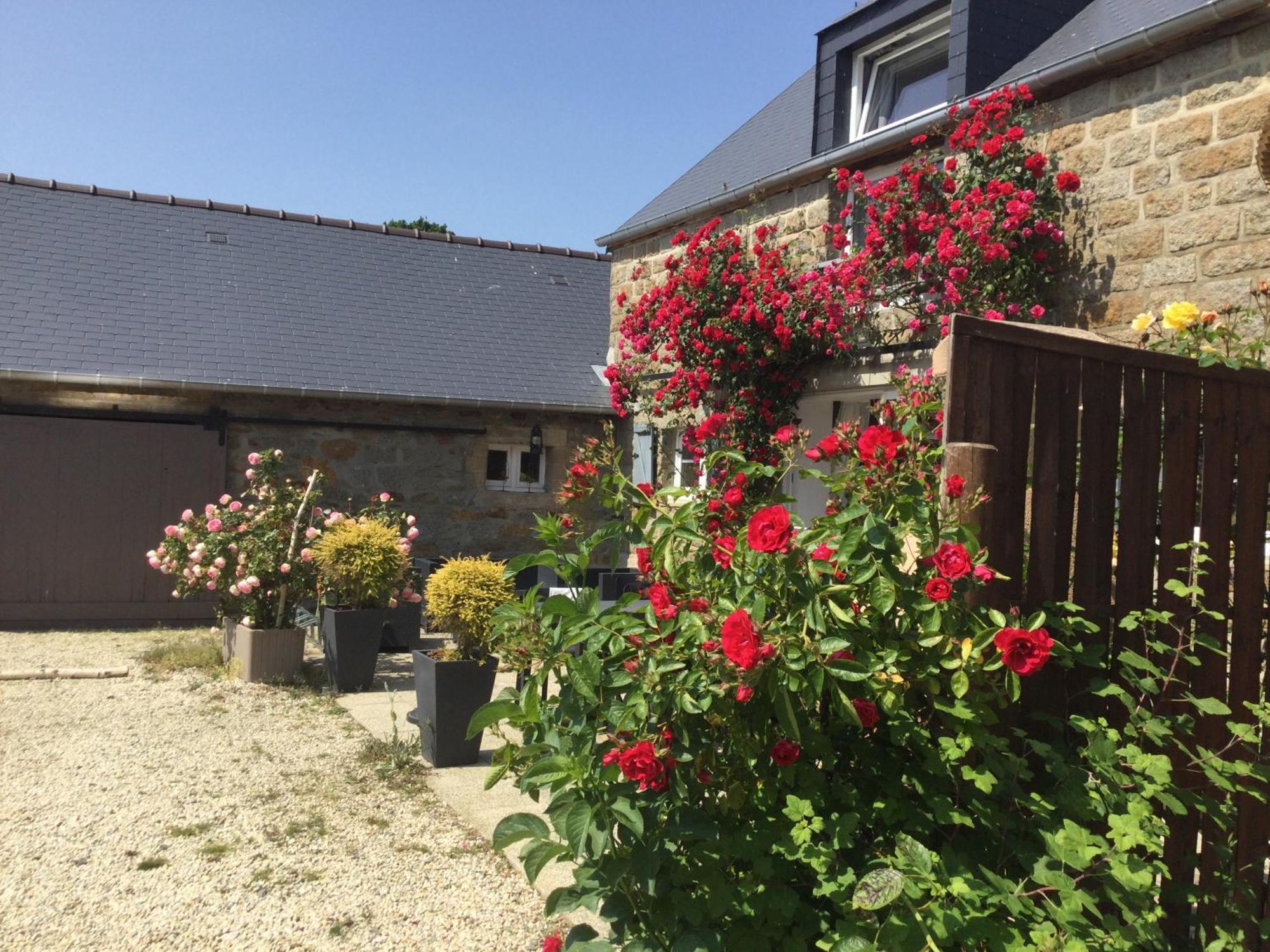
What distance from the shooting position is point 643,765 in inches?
73.5

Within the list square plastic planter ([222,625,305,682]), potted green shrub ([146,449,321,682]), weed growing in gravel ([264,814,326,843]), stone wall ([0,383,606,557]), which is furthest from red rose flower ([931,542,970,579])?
stone wall ([0,383,606,557])

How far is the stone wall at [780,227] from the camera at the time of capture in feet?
23.7

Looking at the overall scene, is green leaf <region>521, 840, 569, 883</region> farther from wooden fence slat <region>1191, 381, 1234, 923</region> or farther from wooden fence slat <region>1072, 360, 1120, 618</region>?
wooden fence slat <region>1191, 381, 1234, 923</region>

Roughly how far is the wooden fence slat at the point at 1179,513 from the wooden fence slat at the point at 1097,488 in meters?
0.18

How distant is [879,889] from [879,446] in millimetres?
820

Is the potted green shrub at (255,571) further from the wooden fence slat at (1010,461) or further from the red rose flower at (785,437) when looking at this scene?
the wooden fence slat at (1010,461)

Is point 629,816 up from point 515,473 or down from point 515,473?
down

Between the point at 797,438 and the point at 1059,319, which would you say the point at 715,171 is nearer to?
the point at 1059,319

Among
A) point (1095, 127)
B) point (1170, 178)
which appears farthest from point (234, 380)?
point (1170, 178)

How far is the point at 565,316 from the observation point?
12750mm

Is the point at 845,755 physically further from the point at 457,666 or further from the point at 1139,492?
the point at 457,666

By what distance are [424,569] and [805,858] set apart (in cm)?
687

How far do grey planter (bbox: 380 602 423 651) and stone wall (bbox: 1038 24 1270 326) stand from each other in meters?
5.34

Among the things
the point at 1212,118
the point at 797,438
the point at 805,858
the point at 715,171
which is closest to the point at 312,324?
the point at 715,171
